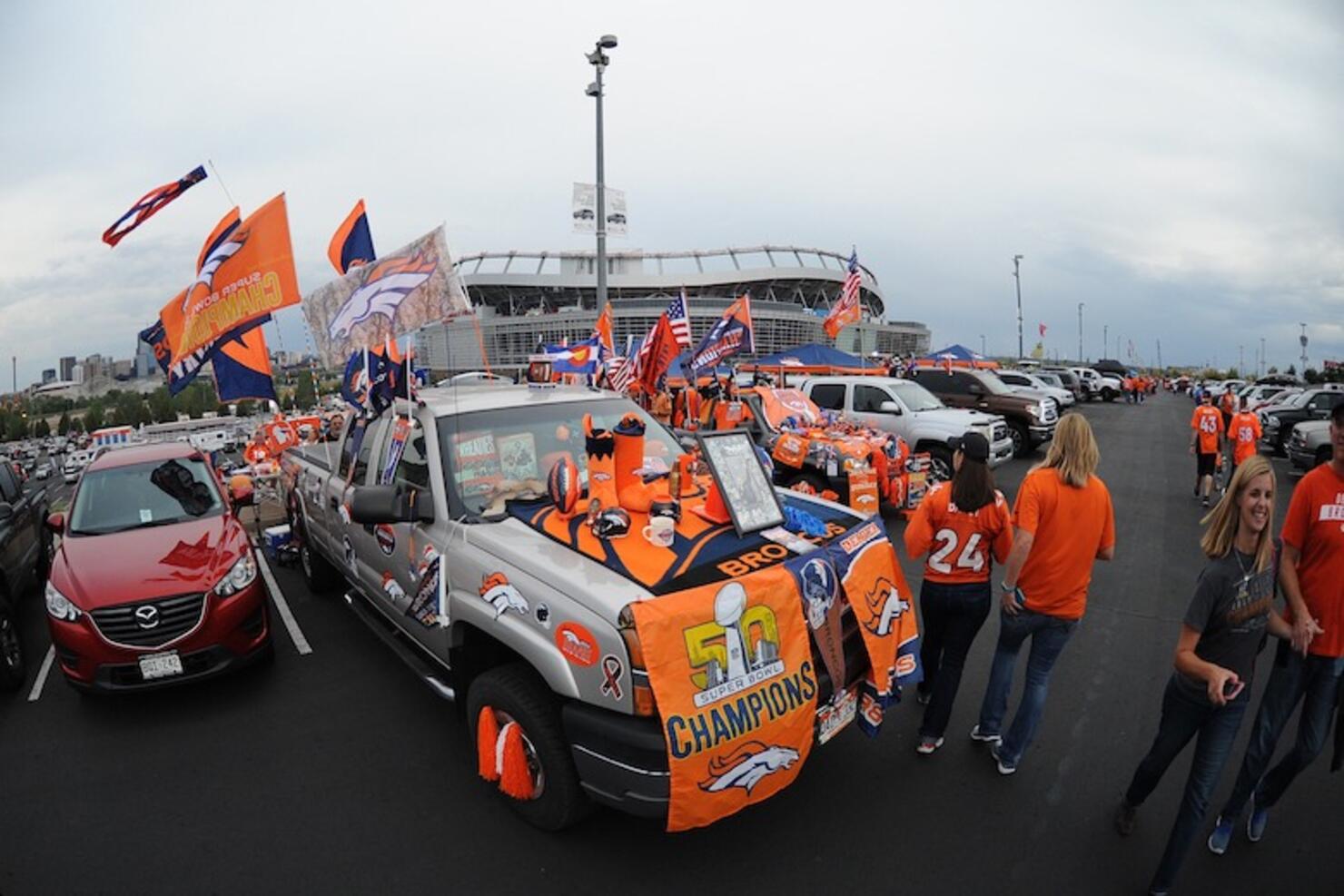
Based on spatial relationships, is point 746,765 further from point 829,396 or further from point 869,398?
point 829,396

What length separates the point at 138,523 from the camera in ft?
17.7

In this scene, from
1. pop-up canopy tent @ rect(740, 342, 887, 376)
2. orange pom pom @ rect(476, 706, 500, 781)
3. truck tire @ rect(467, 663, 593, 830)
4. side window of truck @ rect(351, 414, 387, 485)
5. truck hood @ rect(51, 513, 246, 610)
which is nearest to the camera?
truck tire @ rect(467, 663, 593, 830)

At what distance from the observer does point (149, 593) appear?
4.49m

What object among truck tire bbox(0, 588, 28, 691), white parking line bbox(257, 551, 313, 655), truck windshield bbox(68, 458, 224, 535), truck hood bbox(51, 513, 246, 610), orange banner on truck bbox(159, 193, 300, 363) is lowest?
white parking line bbox(257, 551, 313, 655)

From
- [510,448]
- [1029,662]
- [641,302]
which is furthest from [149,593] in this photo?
[641,302]

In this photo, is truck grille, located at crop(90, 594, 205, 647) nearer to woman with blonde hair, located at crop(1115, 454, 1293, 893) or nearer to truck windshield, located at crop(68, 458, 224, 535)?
truck windshield, located at crop(68, 458, 224, 535)

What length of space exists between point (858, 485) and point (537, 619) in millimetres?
6159

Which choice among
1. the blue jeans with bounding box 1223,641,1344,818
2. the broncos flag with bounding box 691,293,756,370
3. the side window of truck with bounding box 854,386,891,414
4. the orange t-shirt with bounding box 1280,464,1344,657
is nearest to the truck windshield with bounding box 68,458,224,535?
the blue jeans with bounding box 1223,641,1344,818

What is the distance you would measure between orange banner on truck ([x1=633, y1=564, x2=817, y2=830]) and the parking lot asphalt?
2.01 ft

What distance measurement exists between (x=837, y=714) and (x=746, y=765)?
63 centimetres

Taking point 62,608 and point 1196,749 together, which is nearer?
point 1196,749

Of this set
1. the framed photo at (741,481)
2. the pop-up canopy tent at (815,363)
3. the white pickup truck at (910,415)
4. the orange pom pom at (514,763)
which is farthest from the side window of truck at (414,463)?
the pop-up canopy tent at (815,363)

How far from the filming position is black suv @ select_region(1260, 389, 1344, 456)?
53.1ft

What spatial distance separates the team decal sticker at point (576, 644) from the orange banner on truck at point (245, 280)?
4.80 m
